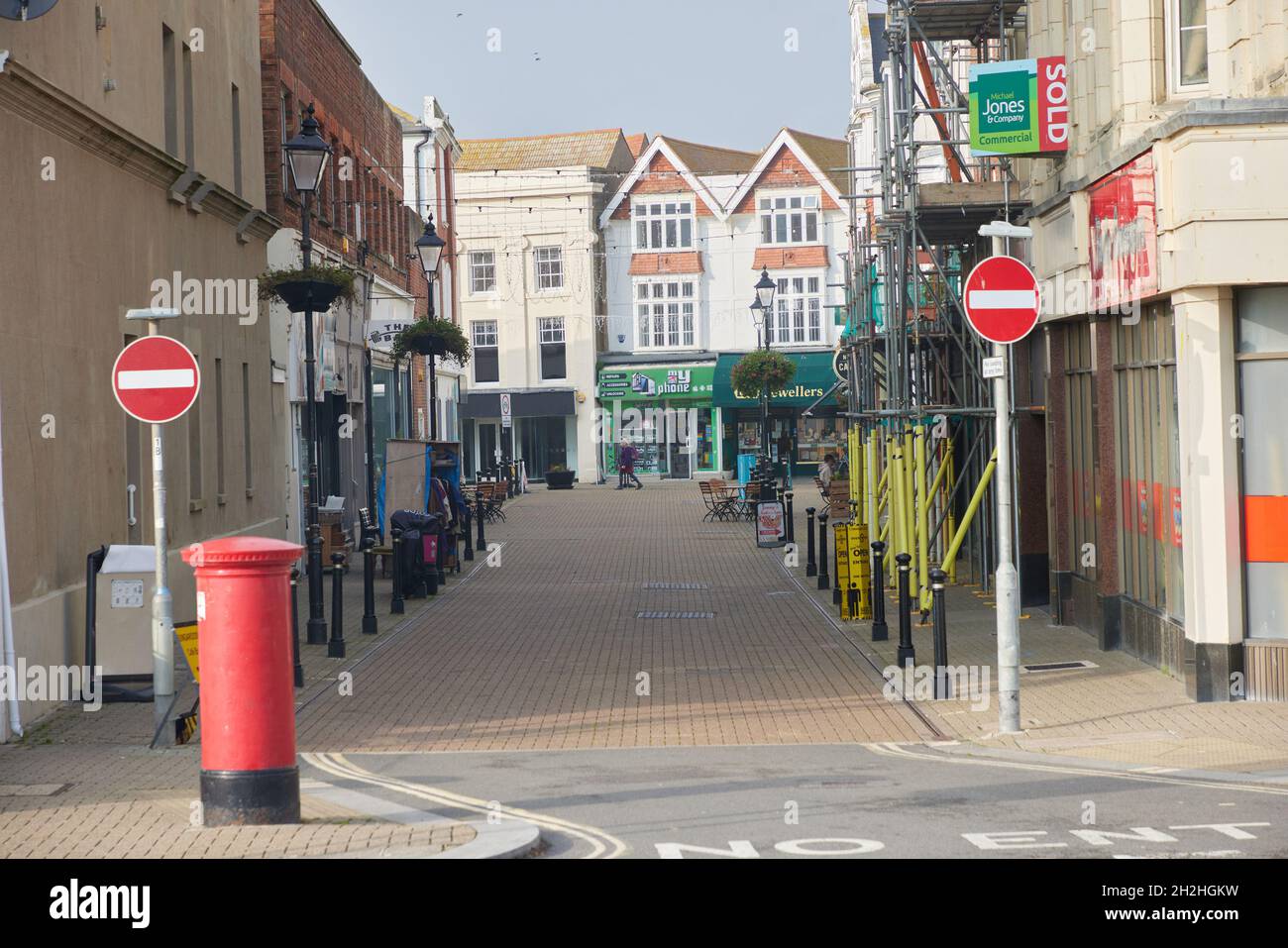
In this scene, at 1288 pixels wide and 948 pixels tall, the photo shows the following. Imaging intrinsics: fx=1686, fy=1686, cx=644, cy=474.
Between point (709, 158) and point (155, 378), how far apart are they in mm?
56843

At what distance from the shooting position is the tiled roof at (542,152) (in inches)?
2532

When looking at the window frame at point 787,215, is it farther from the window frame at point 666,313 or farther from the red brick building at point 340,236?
the red brick building at point 340,236

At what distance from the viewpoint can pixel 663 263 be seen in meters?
62.8

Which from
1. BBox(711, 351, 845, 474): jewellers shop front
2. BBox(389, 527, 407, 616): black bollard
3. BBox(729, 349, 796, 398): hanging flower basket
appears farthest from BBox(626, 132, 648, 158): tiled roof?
BBox(389, 527, 407, 616): black bollard

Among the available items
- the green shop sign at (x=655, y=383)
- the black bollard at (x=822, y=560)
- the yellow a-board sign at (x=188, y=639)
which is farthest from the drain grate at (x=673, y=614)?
the green shop sign at (x=655, y=383)

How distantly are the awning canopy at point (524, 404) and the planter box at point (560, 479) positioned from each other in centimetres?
464

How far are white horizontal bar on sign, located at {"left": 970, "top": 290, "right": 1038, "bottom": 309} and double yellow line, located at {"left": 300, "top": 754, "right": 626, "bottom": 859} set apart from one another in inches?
198

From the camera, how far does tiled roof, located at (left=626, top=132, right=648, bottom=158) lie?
229 feet

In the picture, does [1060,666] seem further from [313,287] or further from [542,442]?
[542,442]

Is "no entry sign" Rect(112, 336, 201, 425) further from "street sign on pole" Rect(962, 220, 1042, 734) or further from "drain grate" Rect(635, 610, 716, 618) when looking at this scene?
"drain grate" Rect(635, 610, 716, 618)
